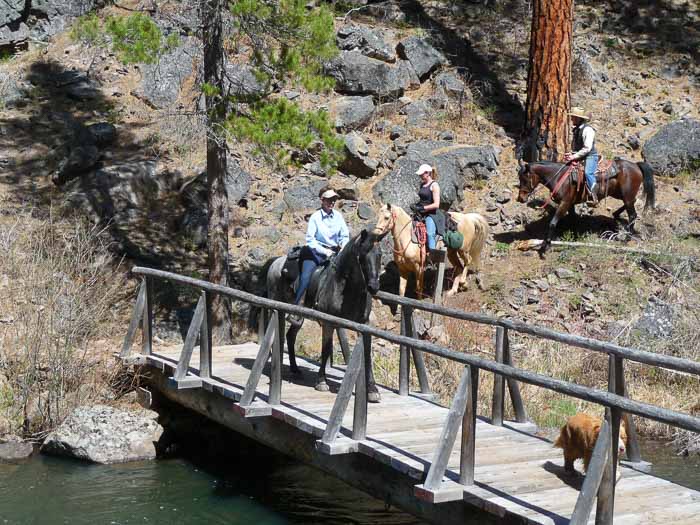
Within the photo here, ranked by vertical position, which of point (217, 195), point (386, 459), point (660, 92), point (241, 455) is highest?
point (660, 92)

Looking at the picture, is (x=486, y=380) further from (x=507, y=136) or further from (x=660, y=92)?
(x=660, y=92)

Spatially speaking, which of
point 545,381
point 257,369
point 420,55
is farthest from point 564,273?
point 545,381

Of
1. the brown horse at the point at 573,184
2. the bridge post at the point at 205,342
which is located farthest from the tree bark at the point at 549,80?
the bridge post at the point at 205,342

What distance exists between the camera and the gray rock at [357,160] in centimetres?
2111

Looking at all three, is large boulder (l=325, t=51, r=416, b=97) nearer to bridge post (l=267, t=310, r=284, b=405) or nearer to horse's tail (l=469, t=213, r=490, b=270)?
horse's tail (l=469, t=213, r=490, b=270)

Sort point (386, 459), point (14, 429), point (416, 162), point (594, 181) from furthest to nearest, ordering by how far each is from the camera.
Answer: point (416, 162)
point (594, 181)
point (14, 429)
point (386, 459)

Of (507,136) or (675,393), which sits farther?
(507,136)

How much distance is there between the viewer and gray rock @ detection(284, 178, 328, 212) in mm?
20609

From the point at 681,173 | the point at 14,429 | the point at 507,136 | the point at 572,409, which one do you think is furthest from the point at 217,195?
the point at 681,173

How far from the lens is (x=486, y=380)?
14.1 m

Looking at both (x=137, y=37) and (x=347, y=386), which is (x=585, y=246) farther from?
(x=347, y=386)

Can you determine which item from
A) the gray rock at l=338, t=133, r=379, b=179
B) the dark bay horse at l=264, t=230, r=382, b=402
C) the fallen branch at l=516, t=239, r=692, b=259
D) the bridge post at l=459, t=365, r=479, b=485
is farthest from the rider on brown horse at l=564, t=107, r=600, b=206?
the bridge post at l=459, t=365, r=479, b=485

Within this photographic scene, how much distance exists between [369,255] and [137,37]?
5.79 m

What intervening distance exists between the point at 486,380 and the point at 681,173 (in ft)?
33.5
